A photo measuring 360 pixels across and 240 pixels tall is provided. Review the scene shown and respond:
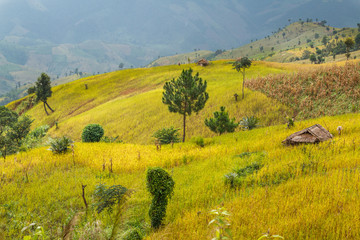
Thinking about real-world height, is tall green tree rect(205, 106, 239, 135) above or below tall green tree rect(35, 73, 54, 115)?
below

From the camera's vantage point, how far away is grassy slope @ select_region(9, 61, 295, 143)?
2664 cm

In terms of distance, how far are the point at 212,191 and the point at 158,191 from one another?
7.56ft

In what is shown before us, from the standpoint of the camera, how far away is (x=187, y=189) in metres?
7.14

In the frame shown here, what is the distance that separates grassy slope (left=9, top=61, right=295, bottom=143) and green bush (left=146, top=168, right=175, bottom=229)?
19092 millimetres

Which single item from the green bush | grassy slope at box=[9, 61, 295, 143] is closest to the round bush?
grassy slope at box=[9, 61, 295, 143]

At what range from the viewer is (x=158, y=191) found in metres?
5.24

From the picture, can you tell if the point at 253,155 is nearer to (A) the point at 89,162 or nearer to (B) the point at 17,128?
(A) the point at 89,162

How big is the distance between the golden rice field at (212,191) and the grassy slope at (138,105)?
13993 mm

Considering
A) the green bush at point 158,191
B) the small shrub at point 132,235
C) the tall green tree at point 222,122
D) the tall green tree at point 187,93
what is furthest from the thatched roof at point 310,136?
the tall green tree at point 187,93

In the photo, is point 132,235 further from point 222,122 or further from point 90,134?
point 90,134

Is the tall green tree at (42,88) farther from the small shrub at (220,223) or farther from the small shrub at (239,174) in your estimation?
the small shrub at (220,223)

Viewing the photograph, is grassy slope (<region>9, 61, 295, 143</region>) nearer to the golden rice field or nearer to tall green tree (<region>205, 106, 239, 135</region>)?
tall green tree (<region>205, 106, 239, 135</region>)

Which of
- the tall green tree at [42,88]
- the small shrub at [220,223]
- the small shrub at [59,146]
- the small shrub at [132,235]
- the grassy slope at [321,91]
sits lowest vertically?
the small shrub at [132,235]

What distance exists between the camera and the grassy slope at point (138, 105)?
1049 inches
